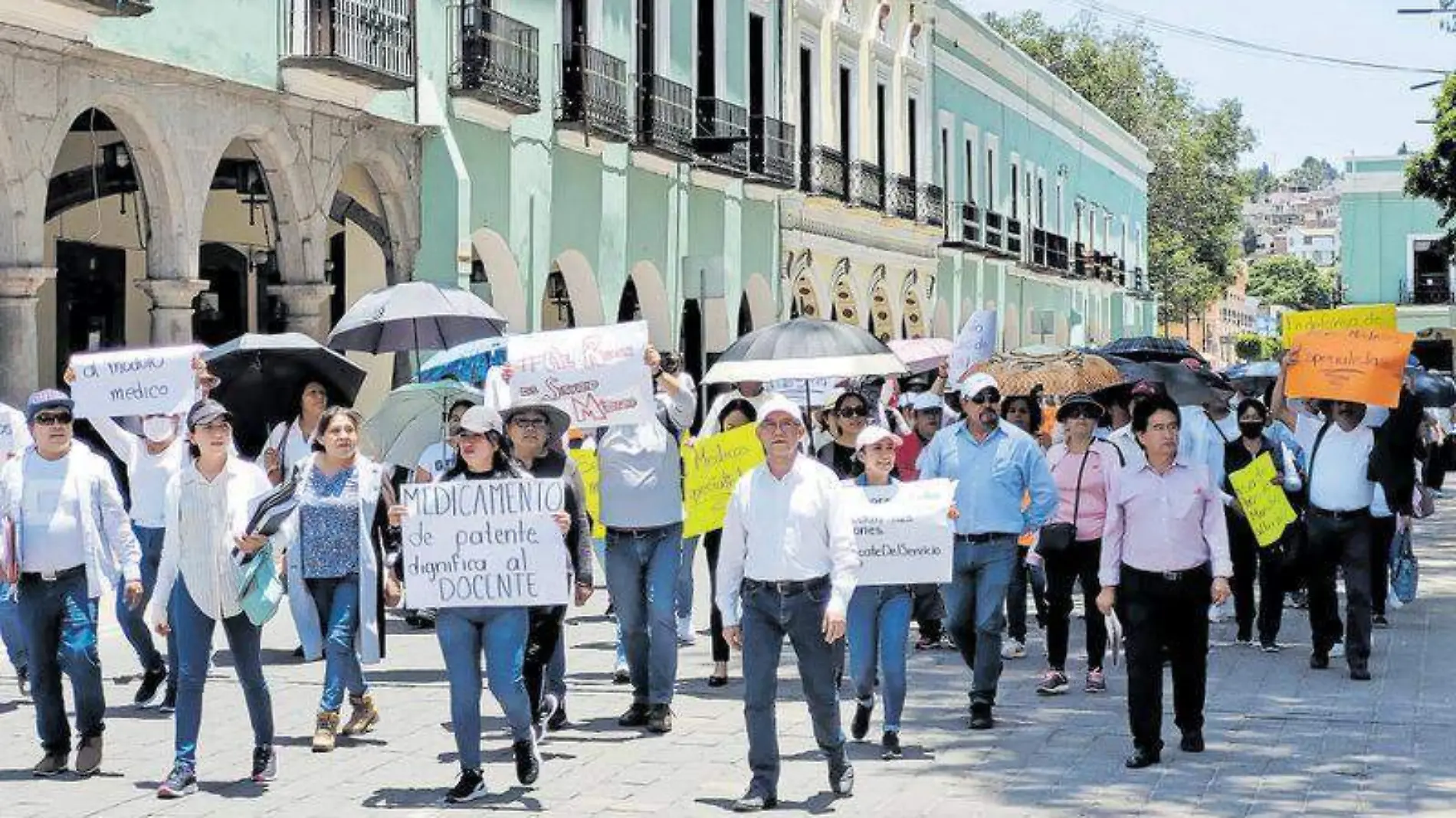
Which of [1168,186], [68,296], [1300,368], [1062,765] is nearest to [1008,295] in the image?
[1168,186]

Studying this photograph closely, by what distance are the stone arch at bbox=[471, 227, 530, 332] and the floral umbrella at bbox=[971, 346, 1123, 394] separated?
503 centimetres

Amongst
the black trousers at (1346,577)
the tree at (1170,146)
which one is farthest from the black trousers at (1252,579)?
the tree at (1170,146)

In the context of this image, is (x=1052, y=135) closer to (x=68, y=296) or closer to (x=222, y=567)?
(x=68, y=296)

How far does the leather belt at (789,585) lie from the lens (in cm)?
862

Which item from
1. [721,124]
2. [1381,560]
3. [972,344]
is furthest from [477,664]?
[721,124]

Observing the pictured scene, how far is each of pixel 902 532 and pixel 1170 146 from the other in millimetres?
60151

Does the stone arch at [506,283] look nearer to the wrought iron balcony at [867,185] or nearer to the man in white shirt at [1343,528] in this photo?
the man in white shirt at [1343,528]

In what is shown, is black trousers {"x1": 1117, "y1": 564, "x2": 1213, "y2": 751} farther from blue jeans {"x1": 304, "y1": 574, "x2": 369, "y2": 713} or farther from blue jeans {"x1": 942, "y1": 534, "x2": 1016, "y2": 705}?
blue jeans {"x1": 304, "y1": 574, "x2": 369, "y2": 713}

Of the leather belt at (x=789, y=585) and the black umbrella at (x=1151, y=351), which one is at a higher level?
the black umbrella at (x=1151, y=351)

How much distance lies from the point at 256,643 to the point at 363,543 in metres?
0.92

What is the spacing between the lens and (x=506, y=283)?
22.7 m

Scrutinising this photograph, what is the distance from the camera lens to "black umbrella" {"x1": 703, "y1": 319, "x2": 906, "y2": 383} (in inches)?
476

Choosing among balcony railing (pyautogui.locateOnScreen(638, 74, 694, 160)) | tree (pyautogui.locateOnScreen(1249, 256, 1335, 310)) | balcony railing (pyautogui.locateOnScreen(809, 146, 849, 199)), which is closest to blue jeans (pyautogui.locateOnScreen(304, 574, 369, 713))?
balcony railing (pyautogui.locateOnScreen(638, 74, 694, 160))

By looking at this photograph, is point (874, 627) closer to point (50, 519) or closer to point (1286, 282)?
point (50, 519)
